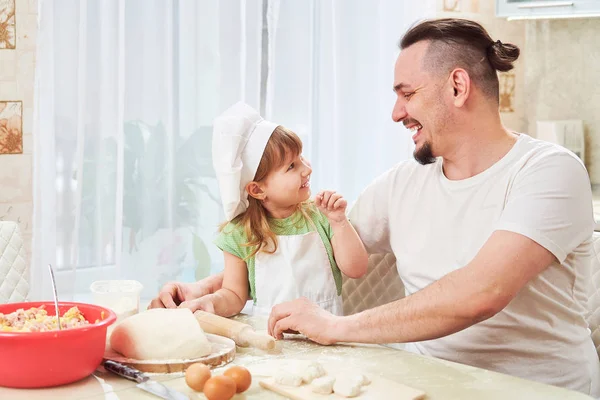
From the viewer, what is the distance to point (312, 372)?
4.39 ft

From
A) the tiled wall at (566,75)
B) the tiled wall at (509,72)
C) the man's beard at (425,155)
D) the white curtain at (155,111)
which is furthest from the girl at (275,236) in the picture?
the tiled wall at (566,75)

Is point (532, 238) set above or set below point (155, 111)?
below

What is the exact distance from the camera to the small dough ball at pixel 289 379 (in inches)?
51.8

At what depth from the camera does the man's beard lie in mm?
1989

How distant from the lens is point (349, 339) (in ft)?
5.26

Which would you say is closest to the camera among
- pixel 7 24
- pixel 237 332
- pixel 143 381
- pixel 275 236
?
pixel 143 381

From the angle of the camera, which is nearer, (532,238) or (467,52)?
(532,238)

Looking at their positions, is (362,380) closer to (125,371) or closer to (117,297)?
(125,371)

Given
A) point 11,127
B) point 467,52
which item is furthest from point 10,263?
point 467,52

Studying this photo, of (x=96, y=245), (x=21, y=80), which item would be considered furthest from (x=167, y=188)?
(x=21, y=80)

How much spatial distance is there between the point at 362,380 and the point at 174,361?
33 cm

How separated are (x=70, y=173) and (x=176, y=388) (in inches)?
58.0

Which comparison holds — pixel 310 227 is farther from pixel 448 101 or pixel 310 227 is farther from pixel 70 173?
pixel 70 173

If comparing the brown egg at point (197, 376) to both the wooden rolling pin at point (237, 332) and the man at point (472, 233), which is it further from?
the man at point (472, 233)
